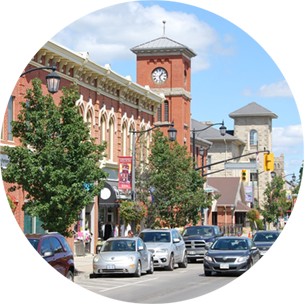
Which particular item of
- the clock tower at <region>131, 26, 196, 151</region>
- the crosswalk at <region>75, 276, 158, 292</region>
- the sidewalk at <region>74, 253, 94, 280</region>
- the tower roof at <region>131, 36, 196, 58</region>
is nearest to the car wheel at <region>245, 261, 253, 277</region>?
the crosswalk at <region>75, 276, 158, 292</region>

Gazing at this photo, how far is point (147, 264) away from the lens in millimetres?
23672

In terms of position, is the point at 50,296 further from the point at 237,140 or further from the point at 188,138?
the point at 237,140

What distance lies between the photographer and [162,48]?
5297cm

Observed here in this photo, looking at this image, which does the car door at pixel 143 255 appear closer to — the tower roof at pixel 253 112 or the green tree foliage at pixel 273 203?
the green tree foliage at pixel 273 203

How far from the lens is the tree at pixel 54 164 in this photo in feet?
72.0

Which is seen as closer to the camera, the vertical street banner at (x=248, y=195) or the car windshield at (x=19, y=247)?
the car windshield at (x=19, y=247)

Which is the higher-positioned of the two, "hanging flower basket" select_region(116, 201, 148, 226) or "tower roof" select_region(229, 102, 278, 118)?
"tower roof" select_region(229, 102, 278, 118)

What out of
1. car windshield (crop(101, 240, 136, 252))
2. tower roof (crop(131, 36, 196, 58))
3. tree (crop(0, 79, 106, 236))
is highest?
tower roof (crop(131, 36, 196, 58))

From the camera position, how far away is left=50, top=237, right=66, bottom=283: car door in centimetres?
1658

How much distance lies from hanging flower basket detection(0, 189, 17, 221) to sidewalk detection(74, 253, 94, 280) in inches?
140

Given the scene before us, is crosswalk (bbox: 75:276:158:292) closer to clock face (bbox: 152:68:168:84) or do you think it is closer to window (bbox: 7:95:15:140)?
window (bbox: 7:95:15:140)

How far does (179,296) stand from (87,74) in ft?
69.2

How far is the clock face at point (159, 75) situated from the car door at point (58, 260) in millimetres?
37309

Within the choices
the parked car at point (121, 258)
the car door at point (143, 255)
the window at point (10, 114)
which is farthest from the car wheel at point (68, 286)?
the window at point (10, 114)
